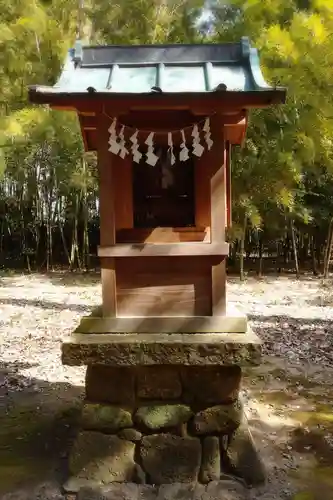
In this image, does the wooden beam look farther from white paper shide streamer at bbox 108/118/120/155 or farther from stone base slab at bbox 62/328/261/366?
stone base slab at bbox 62/328/261/366

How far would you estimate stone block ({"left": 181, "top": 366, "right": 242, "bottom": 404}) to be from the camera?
109 inches

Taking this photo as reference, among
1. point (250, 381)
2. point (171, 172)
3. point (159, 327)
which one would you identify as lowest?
point (250, 381)

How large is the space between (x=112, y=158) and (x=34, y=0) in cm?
621

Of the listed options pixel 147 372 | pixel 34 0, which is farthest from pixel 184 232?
pixel 34 0

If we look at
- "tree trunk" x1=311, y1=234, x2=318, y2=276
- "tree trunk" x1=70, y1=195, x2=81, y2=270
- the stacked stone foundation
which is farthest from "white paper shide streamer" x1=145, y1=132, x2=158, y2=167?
"tree trunk" x1=311, y1=234, x2=318, y2=276

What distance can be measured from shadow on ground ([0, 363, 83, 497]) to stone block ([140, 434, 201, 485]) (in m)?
0.50

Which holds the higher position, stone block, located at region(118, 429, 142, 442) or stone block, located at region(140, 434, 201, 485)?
stone block, located at region(118, 429, 142, 442)

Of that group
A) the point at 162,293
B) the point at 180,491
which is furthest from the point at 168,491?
the point at 162,293

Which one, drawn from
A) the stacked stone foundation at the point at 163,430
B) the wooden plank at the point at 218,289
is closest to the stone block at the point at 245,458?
the stacked stone foundation at the point at 163,430

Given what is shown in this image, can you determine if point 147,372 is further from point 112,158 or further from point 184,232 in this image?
point 112,158

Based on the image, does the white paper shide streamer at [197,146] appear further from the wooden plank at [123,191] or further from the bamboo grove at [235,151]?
the bamboo grove at [235,151]

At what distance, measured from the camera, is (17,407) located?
3906mm

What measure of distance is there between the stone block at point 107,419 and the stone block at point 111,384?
51mm

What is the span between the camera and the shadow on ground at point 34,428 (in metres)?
2.88
